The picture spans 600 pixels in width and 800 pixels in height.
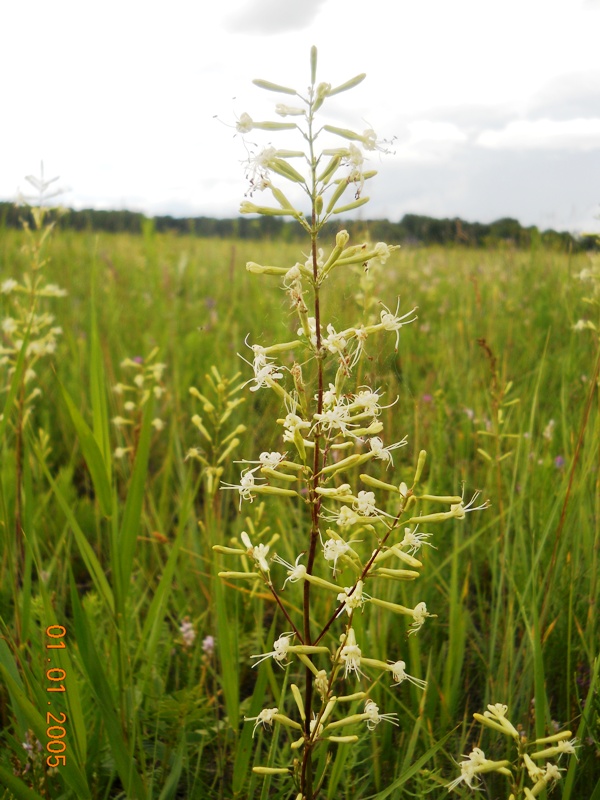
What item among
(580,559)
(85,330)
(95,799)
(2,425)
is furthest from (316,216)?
(85,330)

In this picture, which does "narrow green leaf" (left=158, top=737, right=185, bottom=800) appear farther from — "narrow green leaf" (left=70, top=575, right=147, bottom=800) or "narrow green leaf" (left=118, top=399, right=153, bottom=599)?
"narrow green leaf" (left=118, top=399, right=153, bottom=599)

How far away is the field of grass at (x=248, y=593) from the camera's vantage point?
59.6 inches

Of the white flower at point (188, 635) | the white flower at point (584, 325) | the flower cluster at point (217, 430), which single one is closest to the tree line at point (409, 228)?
the white flower at point (584, 325)

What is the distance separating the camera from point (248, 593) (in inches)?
79.0

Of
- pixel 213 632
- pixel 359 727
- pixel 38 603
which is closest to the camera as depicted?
pixel 359 727

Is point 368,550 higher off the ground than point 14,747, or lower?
higher

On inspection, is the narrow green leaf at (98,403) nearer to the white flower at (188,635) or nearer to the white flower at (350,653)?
the white flower at (188,635)

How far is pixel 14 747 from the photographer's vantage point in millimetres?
1467

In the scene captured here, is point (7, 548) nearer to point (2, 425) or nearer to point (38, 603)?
point (38, 603)

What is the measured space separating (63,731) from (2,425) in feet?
2.61

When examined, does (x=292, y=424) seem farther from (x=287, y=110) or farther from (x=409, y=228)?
(x=409, y=228)

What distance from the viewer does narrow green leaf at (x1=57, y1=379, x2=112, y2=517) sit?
1.56m
